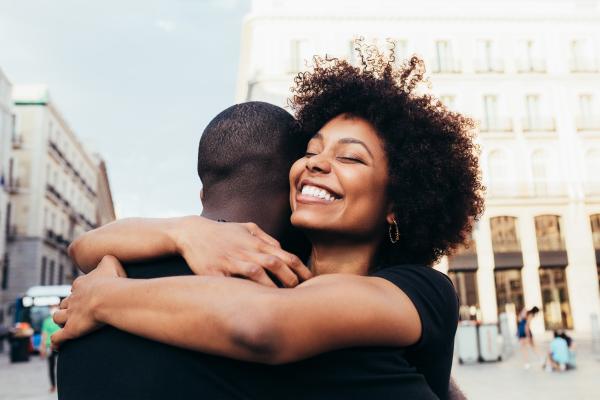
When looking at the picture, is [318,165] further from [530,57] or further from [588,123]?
[530,57]

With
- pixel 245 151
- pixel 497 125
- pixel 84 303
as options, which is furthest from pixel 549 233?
pixel 84 303

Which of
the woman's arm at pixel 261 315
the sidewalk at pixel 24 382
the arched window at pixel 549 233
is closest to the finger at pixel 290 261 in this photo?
the woman's arm at pixel 261 315

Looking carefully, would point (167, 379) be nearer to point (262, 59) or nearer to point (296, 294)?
point (296, 294)

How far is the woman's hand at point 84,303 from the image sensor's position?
1551 mm

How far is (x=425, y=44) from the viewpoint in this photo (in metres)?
31.8

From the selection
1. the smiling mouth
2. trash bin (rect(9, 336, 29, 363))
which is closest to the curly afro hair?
the smiling mouth

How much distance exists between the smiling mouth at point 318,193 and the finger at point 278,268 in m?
0.55

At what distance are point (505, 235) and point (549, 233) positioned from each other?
226 centimetres

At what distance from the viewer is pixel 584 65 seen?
105ft

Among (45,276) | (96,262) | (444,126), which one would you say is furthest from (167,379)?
(45,276)

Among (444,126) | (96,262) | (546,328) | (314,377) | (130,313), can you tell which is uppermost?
(444,126)

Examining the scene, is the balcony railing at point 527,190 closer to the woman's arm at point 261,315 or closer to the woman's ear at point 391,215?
the woman's ear at point 391,215

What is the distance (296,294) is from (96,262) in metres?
0.83

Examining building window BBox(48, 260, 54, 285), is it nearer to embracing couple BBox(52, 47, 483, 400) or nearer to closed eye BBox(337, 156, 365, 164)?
embracing couple BBox(52, 47, 483, 400)
